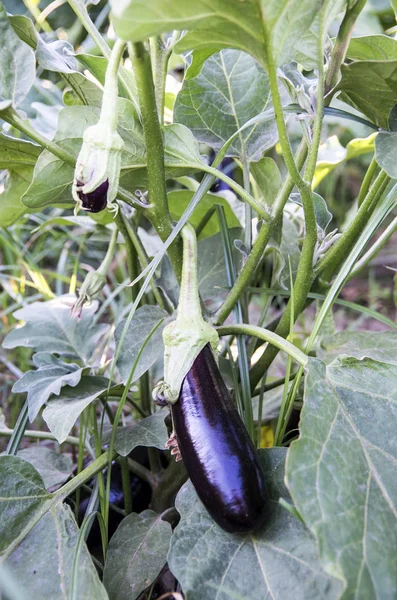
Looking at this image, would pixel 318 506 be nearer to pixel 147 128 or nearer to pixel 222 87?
pixel 147 128

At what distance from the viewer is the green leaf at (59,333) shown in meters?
0.82

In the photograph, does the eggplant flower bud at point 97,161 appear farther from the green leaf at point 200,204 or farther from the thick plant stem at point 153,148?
the green leaf at point 200,204

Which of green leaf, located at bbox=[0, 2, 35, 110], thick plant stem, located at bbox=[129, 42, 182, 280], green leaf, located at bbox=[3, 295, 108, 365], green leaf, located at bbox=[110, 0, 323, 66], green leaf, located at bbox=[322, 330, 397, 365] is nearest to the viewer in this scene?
green leaf, located at bbox=[110, 0, 323, 66]

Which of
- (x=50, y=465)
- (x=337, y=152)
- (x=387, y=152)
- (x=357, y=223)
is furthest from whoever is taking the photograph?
(x=337, y=152)

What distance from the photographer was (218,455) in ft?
1.59

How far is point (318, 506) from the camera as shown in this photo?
417 millimetres

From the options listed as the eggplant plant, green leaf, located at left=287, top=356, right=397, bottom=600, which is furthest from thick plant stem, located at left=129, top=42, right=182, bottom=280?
green leaf, located at left=287, top=356, right=397, bottom=600

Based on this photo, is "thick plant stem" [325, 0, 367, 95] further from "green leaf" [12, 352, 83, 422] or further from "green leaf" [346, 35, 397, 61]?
"green leaf" [12, 352, 83, 422]

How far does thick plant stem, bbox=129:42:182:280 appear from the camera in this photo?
485 mm

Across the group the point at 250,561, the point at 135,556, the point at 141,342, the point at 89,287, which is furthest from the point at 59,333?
the point at 250,561

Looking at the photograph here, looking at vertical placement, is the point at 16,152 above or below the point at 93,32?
below

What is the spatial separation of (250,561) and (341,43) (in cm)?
48

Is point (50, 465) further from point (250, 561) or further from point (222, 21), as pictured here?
point (222, 21)

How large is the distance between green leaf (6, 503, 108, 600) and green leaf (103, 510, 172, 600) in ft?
0.23
